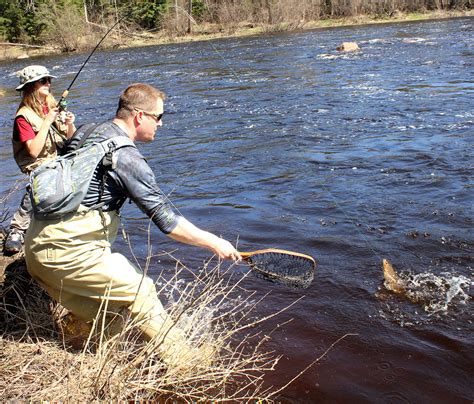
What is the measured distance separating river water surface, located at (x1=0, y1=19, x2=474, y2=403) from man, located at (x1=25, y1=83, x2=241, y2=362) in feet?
4.47

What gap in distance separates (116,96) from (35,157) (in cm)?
1499

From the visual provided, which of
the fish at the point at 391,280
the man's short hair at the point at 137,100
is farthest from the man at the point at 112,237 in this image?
the fish at the point at 391,280

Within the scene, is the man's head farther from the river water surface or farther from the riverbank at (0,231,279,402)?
the river water surface

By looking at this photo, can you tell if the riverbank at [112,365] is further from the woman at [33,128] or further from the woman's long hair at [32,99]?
the woman's long hair at [32,99]

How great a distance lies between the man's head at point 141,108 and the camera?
3.76 meters

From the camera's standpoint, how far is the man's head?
376 cm

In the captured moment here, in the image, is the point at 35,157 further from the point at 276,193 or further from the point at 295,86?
the point at 295,86

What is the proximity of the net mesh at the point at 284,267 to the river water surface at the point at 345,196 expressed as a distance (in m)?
0.73

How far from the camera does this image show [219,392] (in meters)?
3.91

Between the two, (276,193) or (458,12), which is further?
(458,12)

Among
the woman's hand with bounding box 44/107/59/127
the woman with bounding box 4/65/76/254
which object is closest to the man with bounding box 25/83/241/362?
the woman's hand with bounding box 44/107/59/127

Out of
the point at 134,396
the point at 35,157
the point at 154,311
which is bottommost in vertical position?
the point at 134,396

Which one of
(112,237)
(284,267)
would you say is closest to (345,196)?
(284,267)

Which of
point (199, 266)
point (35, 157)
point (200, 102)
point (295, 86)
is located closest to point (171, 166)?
point (199, 266)
